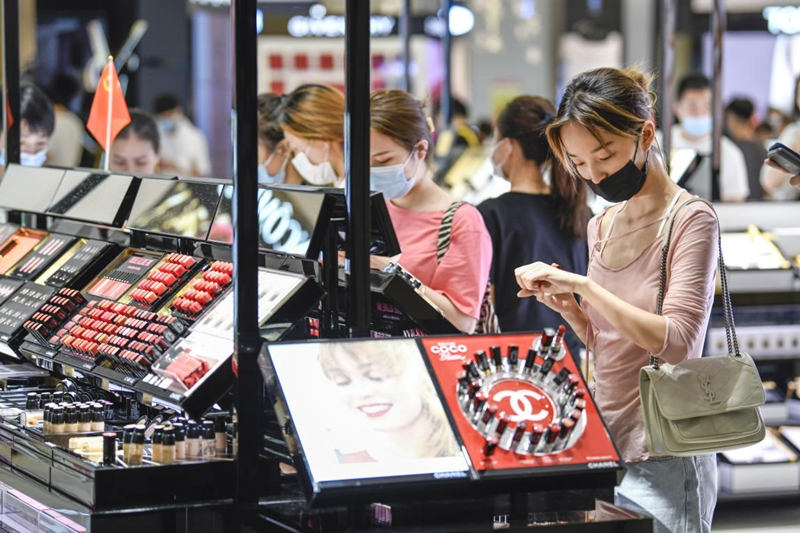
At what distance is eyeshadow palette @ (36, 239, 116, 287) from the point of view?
3727 mm

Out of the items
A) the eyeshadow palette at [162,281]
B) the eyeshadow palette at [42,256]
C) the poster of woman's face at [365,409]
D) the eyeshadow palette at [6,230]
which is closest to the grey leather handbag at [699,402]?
the poster of woman's face at [365,409]

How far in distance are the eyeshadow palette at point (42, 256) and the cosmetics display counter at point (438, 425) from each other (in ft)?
5.26

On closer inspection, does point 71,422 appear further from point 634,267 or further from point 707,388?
point 707,388

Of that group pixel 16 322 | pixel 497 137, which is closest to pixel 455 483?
pixel 16 322

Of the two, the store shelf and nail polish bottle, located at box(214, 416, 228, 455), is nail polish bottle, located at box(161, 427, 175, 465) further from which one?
the store shelf

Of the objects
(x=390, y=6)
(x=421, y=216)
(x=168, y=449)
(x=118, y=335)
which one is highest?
(x=390, y=6)

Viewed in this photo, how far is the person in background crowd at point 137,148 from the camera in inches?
232

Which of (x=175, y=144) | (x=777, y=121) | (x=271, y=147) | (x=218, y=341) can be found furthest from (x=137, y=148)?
(x=777, y=121)

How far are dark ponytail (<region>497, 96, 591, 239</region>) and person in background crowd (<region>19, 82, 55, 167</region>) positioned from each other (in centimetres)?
221

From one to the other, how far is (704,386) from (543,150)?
76.0 inches

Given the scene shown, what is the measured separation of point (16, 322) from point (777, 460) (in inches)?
139

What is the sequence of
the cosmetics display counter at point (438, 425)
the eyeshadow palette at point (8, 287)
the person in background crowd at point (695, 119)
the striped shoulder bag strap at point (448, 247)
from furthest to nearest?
the person in background crowd at point (695, 119) < the eyeshadow palette at point (8, 287) < the striped shoulder bag strap at point (448, 247) < the cosmetics display counter at point (438, 425)

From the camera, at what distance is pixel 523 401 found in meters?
2.56

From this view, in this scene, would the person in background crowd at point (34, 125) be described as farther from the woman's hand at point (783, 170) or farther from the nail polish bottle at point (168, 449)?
the woman's hand at point (783, 170)
